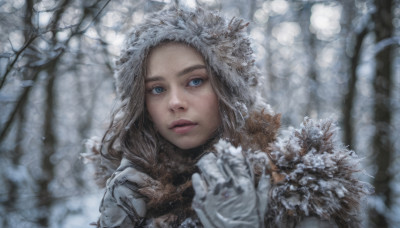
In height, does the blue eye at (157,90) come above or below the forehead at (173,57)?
below

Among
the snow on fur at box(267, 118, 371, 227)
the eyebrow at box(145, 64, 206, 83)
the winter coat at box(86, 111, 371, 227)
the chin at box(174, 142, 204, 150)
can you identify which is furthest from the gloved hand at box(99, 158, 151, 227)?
the snow on fur at box(267, 118, 371, 227)

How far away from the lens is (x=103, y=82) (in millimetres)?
6355

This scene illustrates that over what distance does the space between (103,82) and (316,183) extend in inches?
236

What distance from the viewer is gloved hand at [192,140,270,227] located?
1.09 meters

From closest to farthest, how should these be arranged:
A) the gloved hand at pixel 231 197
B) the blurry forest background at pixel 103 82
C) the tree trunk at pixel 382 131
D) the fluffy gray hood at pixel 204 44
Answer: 1. the gloved hand at pixel 231 197
2. the fluffy gray hood at pixel 204 44
3. the blurry forest background at pixel 103 82
4. the tree trunk at pixel 382 131

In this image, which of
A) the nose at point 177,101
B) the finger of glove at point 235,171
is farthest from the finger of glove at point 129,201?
the finger of glove at point 235,171

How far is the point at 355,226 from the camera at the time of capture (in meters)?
1.29

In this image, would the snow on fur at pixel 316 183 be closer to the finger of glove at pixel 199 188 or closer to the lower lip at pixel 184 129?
the finger of glove at pixel 199 188

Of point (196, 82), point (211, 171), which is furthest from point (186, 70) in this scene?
point (211, 171)

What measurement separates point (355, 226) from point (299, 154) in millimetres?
453

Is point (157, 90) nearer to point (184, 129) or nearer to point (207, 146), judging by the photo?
point (184, 129)

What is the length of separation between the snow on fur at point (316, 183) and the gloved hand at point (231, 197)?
0.11 m

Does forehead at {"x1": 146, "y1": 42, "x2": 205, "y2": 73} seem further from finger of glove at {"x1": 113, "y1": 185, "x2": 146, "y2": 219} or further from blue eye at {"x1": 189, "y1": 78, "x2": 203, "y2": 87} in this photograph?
finger of glove at {"x1": 113, "y1": 185, "x2": 146, "y2": 219}

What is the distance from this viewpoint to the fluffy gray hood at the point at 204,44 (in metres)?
1.63
